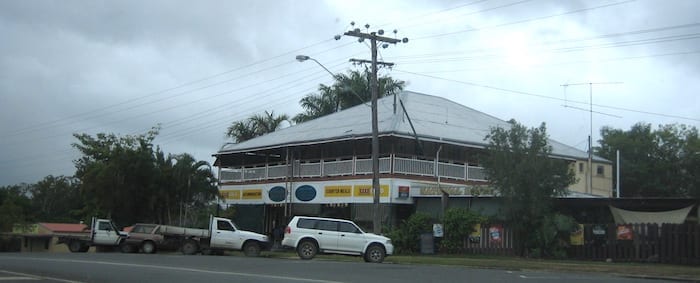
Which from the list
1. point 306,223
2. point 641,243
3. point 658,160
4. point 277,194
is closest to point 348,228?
point 306,223

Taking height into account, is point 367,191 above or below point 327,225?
above

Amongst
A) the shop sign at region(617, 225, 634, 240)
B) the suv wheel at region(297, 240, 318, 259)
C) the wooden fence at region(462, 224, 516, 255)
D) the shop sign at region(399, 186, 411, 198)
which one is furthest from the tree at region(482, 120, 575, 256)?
the suv wheel at region(297, 240, 318, 259)

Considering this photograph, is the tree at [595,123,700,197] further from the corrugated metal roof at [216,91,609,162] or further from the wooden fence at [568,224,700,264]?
the wooden fence at [568,224,700,264]

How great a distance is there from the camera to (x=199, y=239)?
3131 centimetres

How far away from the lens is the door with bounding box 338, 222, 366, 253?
25203mm

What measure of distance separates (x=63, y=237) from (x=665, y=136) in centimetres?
4703

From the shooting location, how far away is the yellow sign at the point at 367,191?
107ft

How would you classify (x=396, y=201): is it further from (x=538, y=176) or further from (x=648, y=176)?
(x=648, y=176)

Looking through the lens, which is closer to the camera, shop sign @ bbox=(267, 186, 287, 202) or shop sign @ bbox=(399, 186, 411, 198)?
shop sign @ bbox=(399, 186, 411, 198)

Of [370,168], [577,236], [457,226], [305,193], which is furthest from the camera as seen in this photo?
[305,193]

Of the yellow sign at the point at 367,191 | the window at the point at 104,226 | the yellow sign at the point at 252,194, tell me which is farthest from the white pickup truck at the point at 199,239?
the yellow sign at the point at 252,194

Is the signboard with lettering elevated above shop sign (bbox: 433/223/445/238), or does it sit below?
above

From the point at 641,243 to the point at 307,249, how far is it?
11987mm

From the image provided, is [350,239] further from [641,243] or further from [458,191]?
[641,243]
